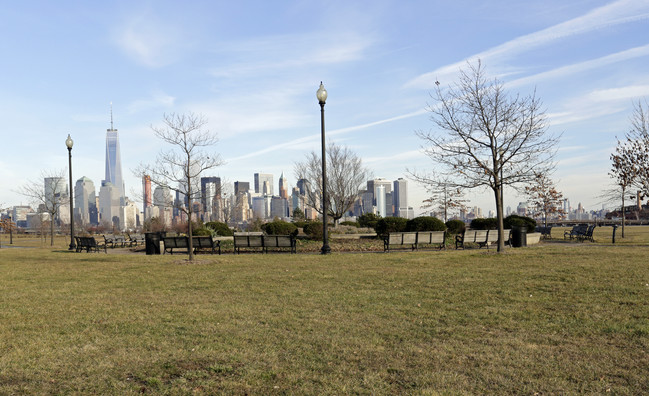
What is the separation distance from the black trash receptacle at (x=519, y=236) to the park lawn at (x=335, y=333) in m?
8.30

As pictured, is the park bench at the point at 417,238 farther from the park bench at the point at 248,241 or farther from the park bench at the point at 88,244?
the park bench at the point at 88,244

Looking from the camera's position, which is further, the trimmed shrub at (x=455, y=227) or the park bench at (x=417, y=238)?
the trimmed shrub at (x=455, y=227)

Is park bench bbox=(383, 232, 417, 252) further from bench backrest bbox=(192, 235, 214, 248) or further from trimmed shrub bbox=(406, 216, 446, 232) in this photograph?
bench backrest bbox=(192, 235, 214, 248)

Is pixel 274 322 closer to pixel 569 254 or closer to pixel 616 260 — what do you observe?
pixel 616 260

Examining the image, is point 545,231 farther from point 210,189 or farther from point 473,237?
point 210,189

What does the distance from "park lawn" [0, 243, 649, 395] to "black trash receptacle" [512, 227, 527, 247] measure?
27.2ft

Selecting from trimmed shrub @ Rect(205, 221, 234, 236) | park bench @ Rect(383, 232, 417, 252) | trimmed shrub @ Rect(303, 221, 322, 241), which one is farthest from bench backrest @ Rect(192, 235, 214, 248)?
trimmed shrub @ Rect(205, 221, 234, 236)

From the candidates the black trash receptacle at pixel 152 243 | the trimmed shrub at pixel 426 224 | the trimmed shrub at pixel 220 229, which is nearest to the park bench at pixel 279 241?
the black trash receptacle at pixel 152 243

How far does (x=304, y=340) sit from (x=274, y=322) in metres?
1.04

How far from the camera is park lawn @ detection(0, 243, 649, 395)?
414cm

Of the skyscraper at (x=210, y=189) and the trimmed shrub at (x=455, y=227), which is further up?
the skyscraper at (x=210, y=189)

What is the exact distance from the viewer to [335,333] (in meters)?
5.73

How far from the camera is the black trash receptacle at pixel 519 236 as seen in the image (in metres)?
19.3

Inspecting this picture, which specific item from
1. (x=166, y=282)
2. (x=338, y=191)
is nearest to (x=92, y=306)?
(x=166, y=282)
